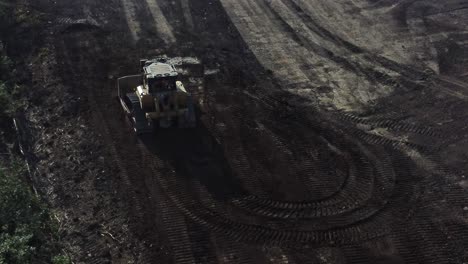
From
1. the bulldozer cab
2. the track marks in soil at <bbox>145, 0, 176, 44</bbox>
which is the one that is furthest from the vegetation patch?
the track marks in soil at <bbox>145, 0, 176, 44</bbox>

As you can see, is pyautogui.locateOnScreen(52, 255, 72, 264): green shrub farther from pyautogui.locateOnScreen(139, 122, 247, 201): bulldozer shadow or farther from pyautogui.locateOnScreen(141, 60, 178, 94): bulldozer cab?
pyautogui.locateOnScreen(141, 60, 178, 94): bulldozer cab

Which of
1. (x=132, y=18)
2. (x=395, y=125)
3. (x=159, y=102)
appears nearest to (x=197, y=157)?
(x=159, y=102)

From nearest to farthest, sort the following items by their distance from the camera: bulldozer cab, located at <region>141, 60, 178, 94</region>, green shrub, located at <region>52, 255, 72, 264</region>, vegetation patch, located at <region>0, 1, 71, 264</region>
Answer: vegetation patch, located at <region>0, 1, 71, 264</region> < green shrub, located at <region>52, 255, 72, 264</region> < bulldozer cab, located at <region>141, 60, 178, 94</region>

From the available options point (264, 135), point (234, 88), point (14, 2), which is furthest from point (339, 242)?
point (14, 2)

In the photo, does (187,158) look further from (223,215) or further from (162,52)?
(162,52)

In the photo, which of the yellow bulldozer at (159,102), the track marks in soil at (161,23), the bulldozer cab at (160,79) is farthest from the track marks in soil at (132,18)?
the bulldozer cab at (160,79)
